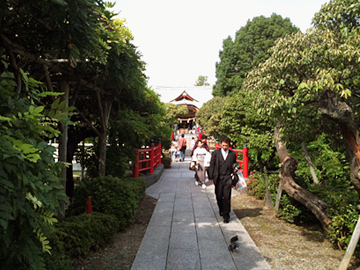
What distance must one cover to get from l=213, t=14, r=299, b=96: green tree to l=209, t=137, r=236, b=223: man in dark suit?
21785 mm

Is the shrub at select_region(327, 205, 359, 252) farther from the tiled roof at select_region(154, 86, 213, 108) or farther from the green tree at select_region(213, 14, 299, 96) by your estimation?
the tiled roof at select_region(154, 86, 213, 108)

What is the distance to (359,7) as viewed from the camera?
393cm

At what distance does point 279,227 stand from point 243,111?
554 centimetres

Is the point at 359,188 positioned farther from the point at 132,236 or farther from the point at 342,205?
the point at 132,236

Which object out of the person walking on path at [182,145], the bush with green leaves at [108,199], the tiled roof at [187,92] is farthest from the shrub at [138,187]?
the tiled roof at [187,92]

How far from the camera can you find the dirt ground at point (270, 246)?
4160mm

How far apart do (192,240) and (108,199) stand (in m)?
1.68

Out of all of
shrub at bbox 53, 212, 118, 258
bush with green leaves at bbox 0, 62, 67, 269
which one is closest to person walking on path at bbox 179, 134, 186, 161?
shrub at bbox 53, 212, 118, 258

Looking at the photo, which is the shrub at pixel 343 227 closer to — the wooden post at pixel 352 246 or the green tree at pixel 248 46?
the wooden post at pixel 352 246

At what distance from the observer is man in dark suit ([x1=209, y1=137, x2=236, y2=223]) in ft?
20.1

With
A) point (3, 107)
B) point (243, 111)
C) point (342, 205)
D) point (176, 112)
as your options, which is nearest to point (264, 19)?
point (176, 112)

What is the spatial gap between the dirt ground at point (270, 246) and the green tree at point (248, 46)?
2208 centimetres

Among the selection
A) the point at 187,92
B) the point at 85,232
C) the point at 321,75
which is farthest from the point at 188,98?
the point at 321,75

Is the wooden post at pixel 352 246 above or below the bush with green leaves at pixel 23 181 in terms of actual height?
below
